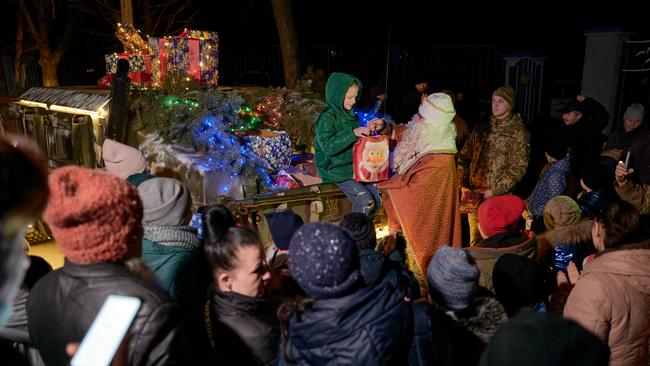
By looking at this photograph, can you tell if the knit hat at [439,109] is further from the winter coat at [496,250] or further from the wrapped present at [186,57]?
the wrapped present at [186,57]

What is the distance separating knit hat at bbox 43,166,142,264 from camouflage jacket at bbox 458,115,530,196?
14.4 feet

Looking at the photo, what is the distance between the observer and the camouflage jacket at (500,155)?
5488 millimetres

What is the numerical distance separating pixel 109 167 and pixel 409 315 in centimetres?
334

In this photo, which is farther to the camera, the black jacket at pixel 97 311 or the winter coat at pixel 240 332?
the winter coat at pixel 240 332

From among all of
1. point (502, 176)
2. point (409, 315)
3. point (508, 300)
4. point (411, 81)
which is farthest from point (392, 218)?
point (411, 81)

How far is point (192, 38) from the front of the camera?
7.46 m

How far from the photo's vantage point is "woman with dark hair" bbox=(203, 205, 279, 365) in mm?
2457

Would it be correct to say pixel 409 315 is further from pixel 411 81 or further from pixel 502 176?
pixel 411 81

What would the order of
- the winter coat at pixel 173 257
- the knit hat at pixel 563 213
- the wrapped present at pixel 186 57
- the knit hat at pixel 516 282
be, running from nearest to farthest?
the winter coat at pixel 173 257 → the knit hat at pixel 516 282 → the knit hat at pixel 563 213 → the wrapped present at pixel 186 57

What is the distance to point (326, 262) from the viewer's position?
6.69 ft

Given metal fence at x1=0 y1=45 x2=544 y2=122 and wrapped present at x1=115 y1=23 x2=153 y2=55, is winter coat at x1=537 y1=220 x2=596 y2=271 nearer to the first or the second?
metal fence at x1=0 y1=45 x2=544 y2=122

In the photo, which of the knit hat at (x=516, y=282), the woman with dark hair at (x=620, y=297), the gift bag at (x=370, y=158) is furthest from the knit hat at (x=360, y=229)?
the gift bag at (x=370, y=158)

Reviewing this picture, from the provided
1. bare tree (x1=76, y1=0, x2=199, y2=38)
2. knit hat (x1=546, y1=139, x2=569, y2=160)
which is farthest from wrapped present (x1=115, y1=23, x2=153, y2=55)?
bare tree (x1=76, y1=0, x2=199, y2=38)

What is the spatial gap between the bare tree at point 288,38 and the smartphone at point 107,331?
858 cm
